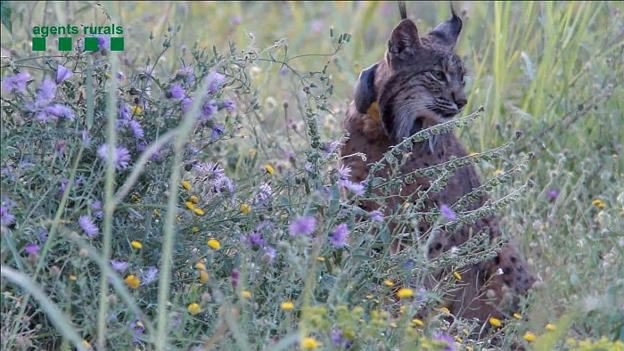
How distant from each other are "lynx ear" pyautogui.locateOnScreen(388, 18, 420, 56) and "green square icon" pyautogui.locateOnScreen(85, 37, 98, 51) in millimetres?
1300

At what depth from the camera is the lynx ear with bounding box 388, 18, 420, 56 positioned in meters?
4.26

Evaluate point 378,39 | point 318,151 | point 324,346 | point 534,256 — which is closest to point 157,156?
point 318,151

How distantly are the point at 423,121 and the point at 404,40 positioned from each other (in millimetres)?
278

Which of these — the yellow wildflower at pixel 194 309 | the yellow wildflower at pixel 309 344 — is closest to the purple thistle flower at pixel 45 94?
the yellow wildflower at pixel 194 309

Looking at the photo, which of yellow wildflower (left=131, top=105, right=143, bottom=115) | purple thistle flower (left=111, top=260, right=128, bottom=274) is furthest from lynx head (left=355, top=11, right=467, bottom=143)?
purple thistle flower (left=111, top=260, right=128, bottom=274)

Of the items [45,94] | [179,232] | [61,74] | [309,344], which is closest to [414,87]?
[179,232]

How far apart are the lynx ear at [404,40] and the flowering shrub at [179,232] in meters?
0.79

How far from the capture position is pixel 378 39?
7.64m

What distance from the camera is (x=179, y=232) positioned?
3.28 metres

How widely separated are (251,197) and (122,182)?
0.45m

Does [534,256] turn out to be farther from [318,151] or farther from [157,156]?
[157,156]

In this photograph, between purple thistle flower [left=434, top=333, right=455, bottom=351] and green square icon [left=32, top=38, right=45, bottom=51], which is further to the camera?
green square icon [left=32, top=38, right=45, bottom=51]

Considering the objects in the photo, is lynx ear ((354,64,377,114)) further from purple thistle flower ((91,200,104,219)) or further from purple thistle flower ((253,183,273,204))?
purple thistle flower ((91,200,104,219))

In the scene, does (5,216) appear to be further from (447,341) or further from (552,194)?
(552,194)
